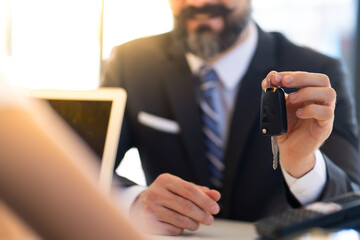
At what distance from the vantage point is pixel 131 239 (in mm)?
197

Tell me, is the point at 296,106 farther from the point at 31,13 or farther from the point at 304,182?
the point at 31,13

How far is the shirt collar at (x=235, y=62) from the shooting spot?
2.67 ft

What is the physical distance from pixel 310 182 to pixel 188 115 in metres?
0.31

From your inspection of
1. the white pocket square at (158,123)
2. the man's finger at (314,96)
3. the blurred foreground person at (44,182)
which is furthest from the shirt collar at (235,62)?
the blurred foreground person at (44,182)

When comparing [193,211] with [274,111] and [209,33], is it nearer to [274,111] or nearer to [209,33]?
[274,111]

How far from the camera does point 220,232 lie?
0.64 meters

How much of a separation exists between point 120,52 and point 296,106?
21.5 inches

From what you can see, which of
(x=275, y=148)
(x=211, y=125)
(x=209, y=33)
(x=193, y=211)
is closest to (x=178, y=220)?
(x=193, y=211)

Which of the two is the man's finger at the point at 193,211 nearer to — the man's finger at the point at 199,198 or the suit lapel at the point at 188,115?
the man's finger at the point at 199,198

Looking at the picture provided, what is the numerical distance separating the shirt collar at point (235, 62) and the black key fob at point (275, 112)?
253 millimetres

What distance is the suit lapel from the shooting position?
84 cm

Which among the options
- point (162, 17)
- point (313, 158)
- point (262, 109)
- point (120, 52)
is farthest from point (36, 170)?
point (120, 52)

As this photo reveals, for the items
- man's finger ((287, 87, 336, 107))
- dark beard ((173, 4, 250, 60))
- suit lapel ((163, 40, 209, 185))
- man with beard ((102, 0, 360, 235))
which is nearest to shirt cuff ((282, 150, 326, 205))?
man with beard ((102, 0, 360, 235))

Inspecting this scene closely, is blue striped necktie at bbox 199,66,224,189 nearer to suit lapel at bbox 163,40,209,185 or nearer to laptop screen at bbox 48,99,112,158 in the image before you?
suit lapel at bbox 163,40,209,185
